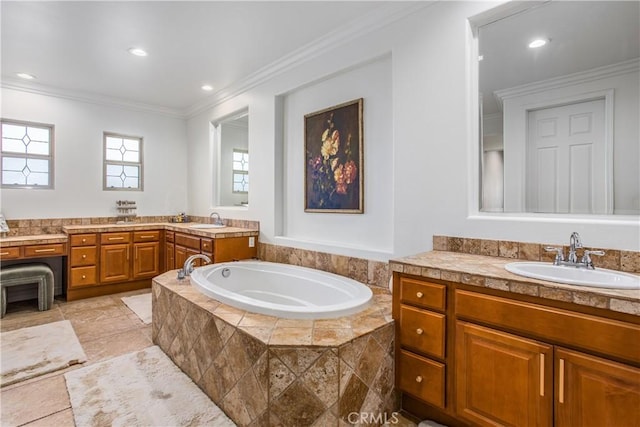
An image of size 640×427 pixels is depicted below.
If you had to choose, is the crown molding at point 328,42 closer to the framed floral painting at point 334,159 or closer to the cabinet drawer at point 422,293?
the framed floral painting at point 334,159

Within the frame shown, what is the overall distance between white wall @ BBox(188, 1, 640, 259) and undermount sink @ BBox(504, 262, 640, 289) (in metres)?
0.18

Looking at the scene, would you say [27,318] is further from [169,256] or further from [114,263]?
[169,256]

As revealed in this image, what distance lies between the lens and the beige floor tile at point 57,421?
1839 millimetres

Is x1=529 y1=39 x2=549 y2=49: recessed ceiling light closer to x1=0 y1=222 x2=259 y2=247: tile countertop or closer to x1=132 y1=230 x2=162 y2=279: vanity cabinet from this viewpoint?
x1=0 y1=222 x2=259 y2=247: tile countertop

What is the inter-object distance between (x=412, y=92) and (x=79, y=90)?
4467mm

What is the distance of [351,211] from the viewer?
3.02 meters

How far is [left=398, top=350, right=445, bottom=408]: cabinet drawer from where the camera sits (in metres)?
1.75

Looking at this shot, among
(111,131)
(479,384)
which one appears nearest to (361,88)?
(479,384)

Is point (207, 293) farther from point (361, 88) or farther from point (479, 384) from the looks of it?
point (361, 88)

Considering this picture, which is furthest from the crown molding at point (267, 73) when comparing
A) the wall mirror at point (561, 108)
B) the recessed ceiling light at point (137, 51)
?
the recessed ceiling light at point (137, 51)

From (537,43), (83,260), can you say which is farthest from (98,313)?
(537,43)

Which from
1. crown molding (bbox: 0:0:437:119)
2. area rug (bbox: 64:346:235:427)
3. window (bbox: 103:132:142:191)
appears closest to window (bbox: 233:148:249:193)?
crown molding (bbox: 0:0:437:119)

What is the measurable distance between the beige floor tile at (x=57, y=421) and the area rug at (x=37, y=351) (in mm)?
625

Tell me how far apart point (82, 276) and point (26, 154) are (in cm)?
175
